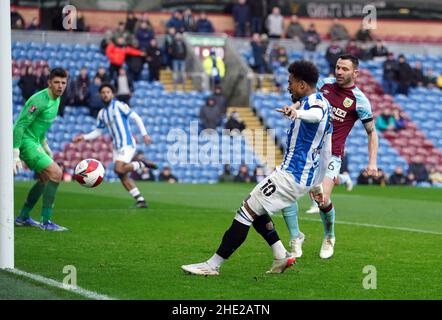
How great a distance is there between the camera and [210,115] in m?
30.5

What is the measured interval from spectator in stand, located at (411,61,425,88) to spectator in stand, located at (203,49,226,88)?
A: 6.50 m

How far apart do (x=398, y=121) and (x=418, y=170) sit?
8.29 ft

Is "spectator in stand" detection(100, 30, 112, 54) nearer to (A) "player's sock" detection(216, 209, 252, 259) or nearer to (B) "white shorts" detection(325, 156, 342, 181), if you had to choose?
(B) "white shorts" detection(325, 156, 342, 181)

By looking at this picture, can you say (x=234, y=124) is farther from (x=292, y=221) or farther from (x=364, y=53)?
(x=292, y=221)

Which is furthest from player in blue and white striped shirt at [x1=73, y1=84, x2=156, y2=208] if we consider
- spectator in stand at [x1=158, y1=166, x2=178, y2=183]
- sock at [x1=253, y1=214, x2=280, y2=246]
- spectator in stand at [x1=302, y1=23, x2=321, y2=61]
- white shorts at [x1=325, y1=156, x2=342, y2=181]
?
spectator in stand at [x1=302, y1=23, x2=321, y2=61]

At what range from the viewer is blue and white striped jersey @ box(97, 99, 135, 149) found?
18219 millimetres

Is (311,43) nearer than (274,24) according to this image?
Yes

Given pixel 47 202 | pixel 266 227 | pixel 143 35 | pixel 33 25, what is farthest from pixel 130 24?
pixel 266 227

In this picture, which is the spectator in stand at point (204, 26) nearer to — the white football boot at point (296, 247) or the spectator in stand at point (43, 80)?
the spectator in stand at point (43, 80)

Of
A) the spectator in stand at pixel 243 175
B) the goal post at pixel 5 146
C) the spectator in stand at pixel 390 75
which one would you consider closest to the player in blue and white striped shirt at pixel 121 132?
the goal post at pixel 5 146

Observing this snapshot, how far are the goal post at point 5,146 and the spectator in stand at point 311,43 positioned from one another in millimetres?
25171

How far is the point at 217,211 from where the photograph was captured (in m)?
17.7
